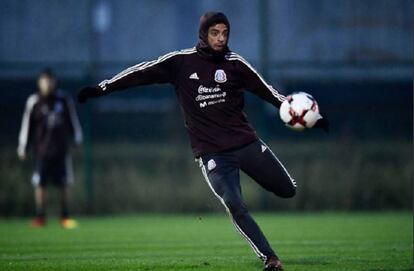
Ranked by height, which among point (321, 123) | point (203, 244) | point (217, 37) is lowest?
point (203, 244)

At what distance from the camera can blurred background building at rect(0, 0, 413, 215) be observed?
19.1 metres

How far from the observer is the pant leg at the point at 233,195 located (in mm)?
8469

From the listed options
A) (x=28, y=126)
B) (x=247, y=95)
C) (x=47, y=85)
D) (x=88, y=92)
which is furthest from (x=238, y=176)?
(x=247, y=95)

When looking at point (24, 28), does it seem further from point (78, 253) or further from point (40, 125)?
point (78, 253)

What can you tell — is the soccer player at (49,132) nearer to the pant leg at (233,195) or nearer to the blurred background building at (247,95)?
the blurred background building at (247,95)

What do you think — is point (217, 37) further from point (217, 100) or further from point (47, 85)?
point (47, 85)

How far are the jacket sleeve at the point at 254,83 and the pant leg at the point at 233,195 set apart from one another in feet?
2.37

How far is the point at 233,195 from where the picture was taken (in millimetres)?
8586

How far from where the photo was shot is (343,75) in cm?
1964

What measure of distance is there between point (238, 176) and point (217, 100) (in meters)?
0.73

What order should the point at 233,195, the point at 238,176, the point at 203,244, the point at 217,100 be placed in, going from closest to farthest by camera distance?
the point at 233,195 < the point at 238,176 < the point at 217,100 < the point at 203,244

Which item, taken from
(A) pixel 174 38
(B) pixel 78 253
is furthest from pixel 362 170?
(B) pixel 78 253

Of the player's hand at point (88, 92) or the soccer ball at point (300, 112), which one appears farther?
the player's hand at point (88, 92)

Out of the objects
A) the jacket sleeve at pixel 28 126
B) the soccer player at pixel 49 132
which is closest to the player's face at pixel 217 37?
the soccer player at pixel 49 132
